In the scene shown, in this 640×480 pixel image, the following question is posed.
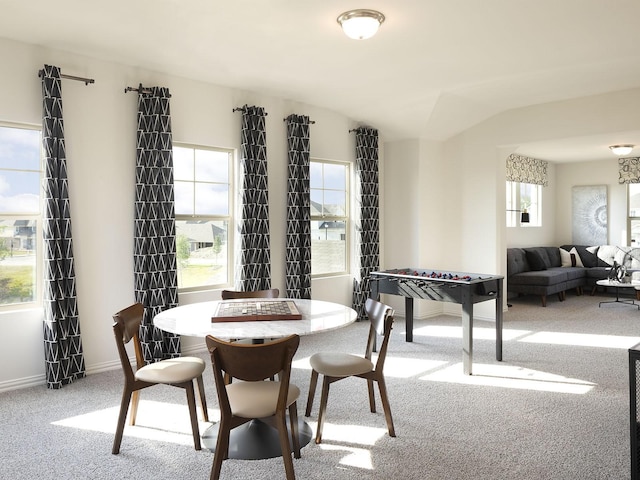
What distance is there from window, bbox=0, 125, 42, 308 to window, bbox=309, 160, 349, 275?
3.14m

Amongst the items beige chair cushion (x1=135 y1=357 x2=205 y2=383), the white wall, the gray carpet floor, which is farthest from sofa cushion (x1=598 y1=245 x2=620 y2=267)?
beige chair cushion (x1=135 y1=357 x2=205 y2=383)

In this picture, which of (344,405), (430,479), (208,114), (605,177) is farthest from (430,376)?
(605,177)

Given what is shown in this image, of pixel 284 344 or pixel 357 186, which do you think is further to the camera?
pixel 357 186

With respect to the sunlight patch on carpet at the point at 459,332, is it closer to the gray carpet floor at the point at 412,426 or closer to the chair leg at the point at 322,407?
the gray carpet floor at the point at 412,426

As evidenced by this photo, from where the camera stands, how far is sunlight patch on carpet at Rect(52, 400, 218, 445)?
3170mm

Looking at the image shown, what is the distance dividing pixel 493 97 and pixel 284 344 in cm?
480

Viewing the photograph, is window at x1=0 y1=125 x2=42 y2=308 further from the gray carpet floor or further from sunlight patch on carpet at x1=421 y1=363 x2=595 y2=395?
sunlight patch on carpet at x1=421 y1=363 x2=595 y2=395

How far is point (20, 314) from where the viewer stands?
162 inches

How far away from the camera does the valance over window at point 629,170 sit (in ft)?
31.1

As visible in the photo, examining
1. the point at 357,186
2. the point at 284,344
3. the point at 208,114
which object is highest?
the point at 208,114

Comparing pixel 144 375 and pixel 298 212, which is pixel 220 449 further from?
pixel 298 212

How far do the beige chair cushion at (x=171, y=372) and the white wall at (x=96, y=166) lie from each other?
167cm

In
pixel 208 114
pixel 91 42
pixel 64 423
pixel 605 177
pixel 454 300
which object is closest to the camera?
pixel 64 423

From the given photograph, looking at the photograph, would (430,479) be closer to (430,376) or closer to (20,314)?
(430,376)
